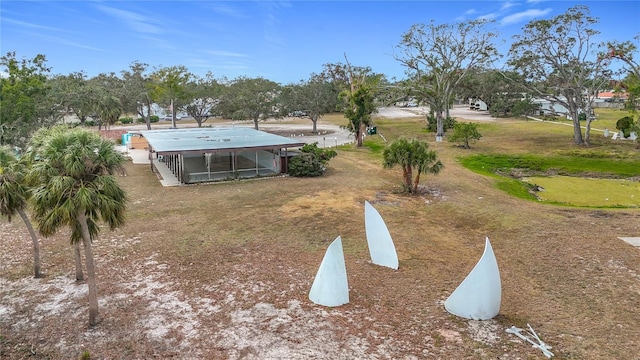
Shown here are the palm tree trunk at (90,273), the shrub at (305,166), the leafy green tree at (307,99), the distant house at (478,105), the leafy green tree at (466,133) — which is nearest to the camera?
the palm tree trunk at (90,273)

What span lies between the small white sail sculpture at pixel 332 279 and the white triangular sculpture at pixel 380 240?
7.86ft

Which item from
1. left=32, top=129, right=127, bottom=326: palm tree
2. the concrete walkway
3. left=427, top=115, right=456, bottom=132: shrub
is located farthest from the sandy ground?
left=32, top=129, right=127, bottom=326: palm tree

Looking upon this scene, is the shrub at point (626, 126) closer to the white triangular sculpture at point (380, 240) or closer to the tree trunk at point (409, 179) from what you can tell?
the tree trunk at point (409, 179)

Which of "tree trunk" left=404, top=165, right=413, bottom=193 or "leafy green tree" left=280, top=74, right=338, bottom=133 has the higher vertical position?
"leafy green tree" left=280, top=74, right=338, bottom=133

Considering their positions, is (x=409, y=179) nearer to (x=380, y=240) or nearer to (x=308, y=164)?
(x=308, y=164)

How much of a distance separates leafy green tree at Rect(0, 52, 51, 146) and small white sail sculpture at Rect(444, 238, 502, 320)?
28.3m

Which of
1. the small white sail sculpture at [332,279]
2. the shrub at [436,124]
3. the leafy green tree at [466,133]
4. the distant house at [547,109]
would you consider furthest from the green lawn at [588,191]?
the distant house at [547,109]

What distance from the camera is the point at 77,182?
344 inches

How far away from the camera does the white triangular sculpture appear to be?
1229 cm

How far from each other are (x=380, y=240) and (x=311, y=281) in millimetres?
2375

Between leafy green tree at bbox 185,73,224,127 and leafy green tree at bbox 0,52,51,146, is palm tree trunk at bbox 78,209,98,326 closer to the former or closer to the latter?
leafy green tree at bbox 0,52,51,146

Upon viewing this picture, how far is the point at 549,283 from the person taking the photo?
11250 millimetres

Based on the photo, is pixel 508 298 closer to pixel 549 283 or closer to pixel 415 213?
pixel 549 283

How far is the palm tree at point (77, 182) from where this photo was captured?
28.1ft
